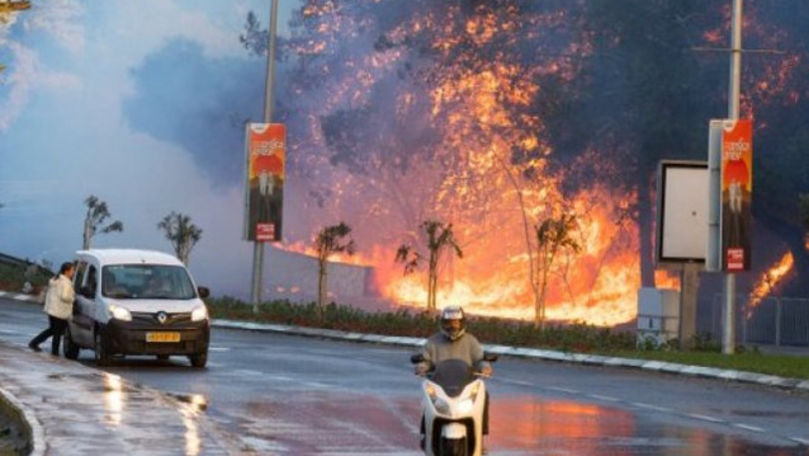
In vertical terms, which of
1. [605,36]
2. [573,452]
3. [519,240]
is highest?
[605,36]

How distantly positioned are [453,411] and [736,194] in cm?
2307

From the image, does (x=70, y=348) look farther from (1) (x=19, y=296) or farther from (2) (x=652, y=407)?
(1) (x=19, y=296)

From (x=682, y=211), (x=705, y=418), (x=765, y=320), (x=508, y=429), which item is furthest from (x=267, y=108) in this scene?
(x=508, y=429)

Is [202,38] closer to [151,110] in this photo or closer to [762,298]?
[151,110]

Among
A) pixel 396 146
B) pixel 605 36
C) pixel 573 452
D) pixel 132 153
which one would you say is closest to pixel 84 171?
pixel 132 153

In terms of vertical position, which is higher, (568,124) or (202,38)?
(202,38)

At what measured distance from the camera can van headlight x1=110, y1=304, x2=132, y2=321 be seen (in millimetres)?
32031

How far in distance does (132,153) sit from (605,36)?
115ft

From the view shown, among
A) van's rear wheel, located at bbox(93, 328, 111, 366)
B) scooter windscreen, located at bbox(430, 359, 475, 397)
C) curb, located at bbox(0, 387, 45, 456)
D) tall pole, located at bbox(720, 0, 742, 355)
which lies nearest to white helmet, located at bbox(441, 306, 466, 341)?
scooter windscreen, located at bbox(430, 359, 475, 397)

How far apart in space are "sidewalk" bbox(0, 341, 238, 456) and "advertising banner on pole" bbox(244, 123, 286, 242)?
24.2m

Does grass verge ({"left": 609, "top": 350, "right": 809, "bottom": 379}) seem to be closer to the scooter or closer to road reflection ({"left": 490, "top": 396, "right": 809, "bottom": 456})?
road reflection ({"left": 490, "top": 396, "right": 809, "bottom": 456})

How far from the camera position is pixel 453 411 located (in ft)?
54.1

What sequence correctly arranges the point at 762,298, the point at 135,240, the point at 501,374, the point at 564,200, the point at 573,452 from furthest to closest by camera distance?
1. the point at 135,240
2. the point at 564,200
3. the point at 762,298
4. the point at 501,374
5. the point at 573,452

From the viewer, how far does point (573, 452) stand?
19.5 meters
